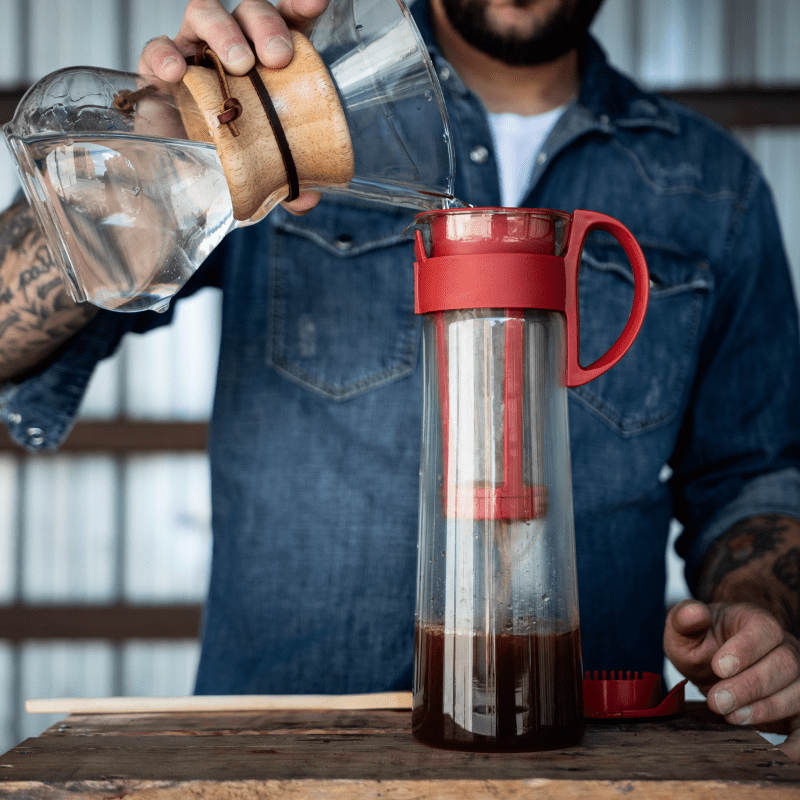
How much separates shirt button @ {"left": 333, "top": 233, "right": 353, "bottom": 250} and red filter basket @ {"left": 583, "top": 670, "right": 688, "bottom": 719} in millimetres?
577

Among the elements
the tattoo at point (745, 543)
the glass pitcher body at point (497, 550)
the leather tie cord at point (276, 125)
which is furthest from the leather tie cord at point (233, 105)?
the tattoo at point (745, 543)

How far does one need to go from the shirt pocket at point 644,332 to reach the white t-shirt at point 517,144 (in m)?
0.12

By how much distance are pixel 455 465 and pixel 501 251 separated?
0.45 feet

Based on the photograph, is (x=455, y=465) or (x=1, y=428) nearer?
Answer: (x=455, y=465)

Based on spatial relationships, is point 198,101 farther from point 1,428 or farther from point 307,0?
point 1,428

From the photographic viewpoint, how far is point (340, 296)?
0.99 metres

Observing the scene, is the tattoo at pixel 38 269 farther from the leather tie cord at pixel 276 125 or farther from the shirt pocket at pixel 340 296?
the leather tie cord at pixel 276 125

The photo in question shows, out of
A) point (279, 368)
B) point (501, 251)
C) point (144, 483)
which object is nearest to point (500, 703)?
point (501, 251)

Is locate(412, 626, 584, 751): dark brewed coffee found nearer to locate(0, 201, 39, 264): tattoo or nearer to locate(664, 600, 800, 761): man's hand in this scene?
locate(664, 600, 800, 761): man's hand

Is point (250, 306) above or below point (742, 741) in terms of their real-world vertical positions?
above

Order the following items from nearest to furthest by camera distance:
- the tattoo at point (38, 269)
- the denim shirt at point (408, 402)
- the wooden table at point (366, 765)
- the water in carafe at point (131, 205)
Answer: the wooden table at point (366, 765), the water in carafe at point (131, 205), the tattoo at point (38, 269), the denim shirt at point (408, 402)

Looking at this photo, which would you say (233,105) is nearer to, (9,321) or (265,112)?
(265,112)

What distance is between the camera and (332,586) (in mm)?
953

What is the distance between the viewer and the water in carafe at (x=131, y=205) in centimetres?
57
